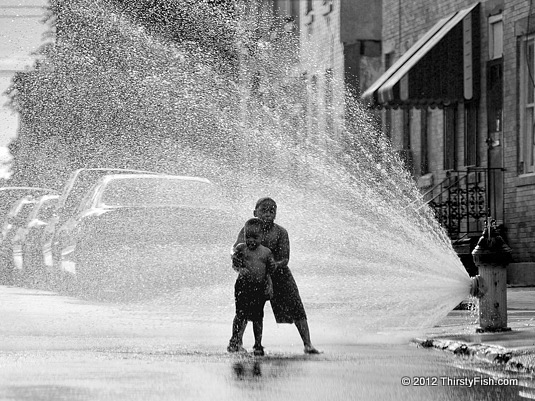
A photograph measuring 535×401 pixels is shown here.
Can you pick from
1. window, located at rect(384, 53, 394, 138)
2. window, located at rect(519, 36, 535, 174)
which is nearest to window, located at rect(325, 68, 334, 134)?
window, located at rect(384, 53, 394, 138)

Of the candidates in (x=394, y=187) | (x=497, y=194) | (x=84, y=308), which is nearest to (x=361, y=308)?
(x=84, y=308)

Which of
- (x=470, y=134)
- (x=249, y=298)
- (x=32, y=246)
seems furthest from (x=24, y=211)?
(x=249, y=298)

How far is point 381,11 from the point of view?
3095 cm

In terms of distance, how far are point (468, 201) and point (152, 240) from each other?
21.7ft

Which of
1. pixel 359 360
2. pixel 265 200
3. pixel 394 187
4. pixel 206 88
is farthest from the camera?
pixel 206 88

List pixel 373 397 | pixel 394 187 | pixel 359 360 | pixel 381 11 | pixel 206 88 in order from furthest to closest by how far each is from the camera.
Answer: pixel 206 88 → pixel 381 11 → pixel 394 187 → pixel 359 360 → pixel 373 397

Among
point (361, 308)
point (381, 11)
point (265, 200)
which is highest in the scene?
point (381, 11)

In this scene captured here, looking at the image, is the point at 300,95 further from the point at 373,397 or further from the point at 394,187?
the point at 373,397

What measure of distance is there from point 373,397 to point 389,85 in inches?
650

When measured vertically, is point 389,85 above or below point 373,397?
above

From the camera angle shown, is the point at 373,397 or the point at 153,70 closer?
the point at 373,397

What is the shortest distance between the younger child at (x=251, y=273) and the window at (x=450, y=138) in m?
14.0

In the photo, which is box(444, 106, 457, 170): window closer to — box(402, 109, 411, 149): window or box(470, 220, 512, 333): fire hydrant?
box(402, 109, 411, 149): window

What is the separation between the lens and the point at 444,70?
25.3 metres
